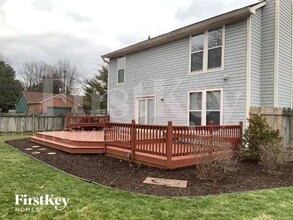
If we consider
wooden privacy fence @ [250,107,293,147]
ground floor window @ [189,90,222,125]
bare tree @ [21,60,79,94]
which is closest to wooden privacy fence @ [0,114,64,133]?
ground floor window @ [189,90,222,125]

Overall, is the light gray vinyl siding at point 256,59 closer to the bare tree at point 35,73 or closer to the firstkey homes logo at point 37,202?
the firstkey homes logo at point 37,202

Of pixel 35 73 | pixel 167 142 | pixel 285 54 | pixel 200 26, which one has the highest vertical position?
pixel 35 73

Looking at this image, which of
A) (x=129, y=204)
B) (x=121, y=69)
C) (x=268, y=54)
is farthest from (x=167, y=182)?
(x=121, y=69)

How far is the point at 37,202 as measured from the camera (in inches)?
179

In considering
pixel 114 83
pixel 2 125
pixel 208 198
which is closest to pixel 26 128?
pixel 2 125

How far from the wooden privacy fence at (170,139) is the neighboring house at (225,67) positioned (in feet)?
5.84

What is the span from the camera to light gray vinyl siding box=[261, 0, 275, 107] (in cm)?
964

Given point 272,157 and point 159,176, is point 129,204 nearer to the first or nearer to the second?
point 159,176

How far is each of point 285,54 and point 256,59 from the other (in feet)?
4.89

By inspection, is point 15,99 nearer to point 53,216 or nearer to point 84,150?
point 84,150

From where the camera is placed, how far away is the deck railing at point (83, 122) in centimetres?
1430

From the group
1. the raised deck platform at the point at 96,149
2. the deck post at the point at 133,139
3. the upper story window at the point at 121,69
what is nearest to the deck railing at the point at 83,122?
the raised deck platform at the point at 96,149

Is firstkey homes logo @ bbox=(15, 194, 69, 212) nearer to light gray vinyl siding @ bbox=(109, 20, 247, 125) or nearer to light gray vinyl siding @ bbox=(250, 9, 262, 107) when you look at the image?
light gray vinyl siding @ bbox=(109, 20, 247, 125)

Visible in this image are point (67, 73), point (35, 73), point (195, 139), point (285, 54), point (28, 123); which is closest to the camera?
point (195, 139)
